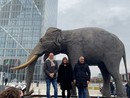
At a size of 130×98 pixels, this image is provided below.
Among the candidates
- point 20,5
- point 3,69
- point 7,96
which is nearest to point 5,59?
point 3,69

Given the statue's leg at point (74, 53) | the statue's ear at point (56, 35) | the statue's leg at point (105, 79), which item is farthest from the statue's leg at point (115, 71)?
the statue's ear at point (56, 35)

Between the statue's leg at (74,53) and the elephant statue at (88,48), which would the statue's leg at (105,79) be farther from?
the statue's leg at (74,53)

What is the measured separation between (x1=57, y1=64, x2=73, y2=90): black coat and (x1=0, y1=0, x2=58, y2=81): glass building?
230ft

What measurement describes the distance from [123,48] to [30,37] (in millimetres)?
72772

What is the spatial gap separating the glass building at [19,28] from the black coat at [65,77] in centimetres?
7019

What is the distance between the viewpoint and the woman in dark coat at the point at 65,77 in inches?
295

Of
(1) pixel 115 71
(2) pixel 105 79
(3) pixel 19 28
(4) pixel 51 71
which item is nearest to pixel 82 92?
(4) pixel 51 71

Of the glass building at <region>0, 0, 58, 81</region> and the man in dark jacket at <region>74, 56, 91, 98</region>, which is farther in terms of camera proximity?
the glass building at <region>0, 0, 58, 81</region>

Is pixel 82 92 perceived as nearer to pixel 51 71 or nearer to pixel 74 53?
pixel 51 71

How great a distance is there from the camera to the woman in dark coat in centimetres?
749

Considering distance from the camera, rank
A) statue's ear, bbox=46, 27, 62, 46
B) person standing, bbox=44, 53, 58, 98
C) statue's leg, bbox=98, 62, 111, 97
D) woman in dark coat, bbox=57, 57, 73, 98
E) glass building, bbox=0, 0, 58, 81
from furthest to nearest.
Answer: glass building, bbox=0, 0, 58, 81 < statue's leg, bbox=98, 62, 111, 97 < statue's ear, bbox=46, 27, 62, 46 < woman in dark coat, bbox=57, 57, 73, 98 < person standing, bbox=44, 53, 58, 98

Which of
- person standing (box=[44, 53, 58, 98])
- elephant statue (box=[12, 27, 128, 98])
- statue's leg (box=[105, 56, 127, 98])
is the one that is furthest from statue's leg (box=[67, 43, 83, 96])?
statue's leg (box=[105, 56, 127, 98])

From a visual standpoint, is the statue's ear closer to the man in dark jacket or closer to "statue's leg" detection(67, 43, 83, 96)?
"statue's leg" detection(67, 43, 83, 96)

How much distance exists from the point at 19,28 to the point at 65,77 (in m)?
76.8
